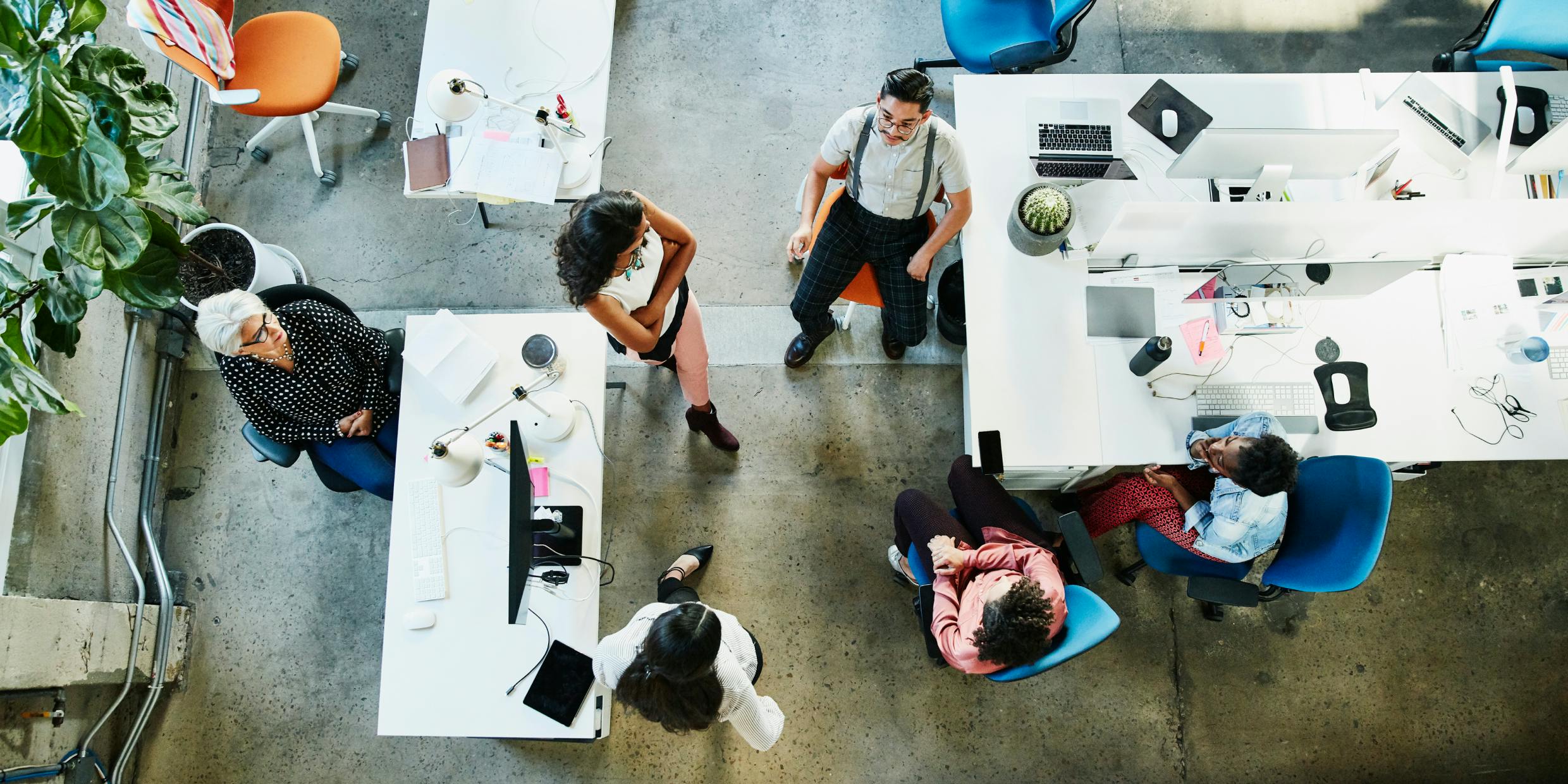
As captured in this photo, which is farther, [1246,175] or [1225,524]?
[1246,175]

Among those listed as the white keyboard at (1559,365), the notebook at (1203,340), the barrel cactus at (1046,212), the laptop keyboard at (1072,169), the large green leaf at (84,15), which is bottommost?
the white keyboard at (1559,365)

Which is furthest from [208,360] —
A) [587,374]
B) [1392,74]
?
[1392,74]

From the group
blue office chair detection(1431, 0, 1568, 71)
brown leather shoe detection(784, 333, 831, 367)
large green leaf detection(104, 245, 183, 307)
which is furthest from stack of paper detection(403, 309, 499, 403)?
blue office chair detection(1431, 0, 1568, 71)

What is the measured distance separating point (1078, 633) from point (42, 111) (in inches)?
115

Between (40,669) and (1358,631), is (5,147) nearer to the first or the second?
(40,669)

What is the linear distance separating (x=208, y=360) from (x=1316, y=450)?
Answer: 170 inches

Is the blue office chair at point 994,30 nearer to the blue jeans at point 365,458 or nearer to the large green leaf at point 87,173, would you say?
the blue jeans at point 365,458

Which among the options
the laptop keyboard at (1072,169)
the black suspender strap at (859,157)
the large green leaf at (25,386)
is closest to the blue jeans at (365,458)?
the large green leaf at (25,386)

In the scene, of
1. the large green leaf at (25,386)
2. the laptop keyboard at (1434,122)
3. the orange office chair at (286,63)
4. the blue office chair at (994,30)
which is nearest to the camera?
the large green leaf at (25,386)

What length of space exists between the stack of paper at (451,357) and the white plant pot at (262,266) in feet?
A: 2.92

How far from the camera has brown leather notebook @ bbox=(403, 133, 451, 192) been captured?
110 inches

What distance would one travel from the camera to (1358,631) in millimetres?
3121

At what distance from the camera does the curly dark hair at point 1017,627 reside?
201 cm

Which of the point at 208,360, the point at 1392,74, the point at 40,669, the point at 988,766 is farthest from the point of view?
the point at 208,360
